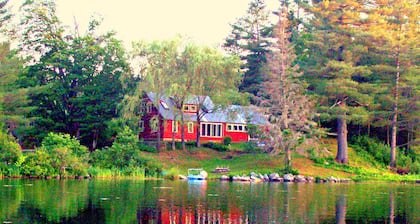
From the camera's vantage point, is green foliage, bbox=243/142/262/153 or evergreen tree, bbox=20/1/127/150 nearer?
green foliage, bbox=243/142/262/153

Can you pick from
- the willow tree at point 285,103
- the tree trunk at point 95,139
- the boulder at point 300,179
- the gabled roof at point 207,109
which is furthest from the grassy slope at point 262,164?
the tree trunk at point 95,139

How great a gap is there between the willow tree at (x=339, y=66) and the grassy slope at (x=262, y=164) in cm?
A: 195

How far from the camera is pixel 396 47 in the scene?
4841 centimetres

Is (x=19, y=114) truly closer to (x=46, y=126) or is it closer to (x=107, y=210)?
(x=46, y=126)

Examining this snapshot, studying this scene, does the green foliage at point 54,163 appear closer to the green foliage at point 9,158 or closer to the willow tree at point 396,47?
the green foliage at point 9,158

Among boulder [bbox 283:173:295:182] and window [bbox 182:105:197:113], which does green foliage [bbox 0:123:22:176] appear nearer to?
boulder [bbox 283:173:295:182]

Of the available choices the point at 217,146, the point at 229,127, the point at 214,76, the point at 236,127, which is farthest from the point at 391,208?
the point at 236,127

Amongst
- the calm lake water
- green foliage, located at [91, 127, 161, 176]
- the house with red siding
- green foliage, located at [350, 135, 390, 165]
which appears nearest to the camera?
the calm lake water

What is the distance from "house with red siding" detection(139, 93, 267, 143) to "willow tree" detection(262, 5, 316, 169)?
1.44 metres

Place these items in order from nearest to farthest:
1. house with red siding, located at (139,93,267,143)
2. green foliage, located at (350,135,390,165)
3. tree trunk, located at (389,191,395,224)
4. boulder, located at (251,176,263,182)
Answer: tree trunk, located at (389,191,395,224) < boulder, located at (251,176,263,182) < house with red siding, located at (139,93,267,143) < green foliage, located at (350,135,390,165)

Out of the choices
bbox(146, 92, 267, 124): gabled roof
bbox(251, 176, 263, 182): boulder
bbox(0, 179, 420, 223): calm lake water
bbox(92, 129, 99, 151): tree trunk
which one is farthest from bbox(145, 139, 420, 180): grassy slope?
bbox(0, 179, 420, 223): calm lake water

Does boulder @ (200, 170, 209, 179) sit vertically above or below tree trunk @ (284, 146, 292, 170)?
below

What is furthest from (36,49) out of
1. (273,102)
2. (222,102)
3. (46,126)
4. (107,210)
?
(107,210)

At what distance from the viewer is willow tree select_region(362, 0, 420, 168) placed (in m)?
47.7
